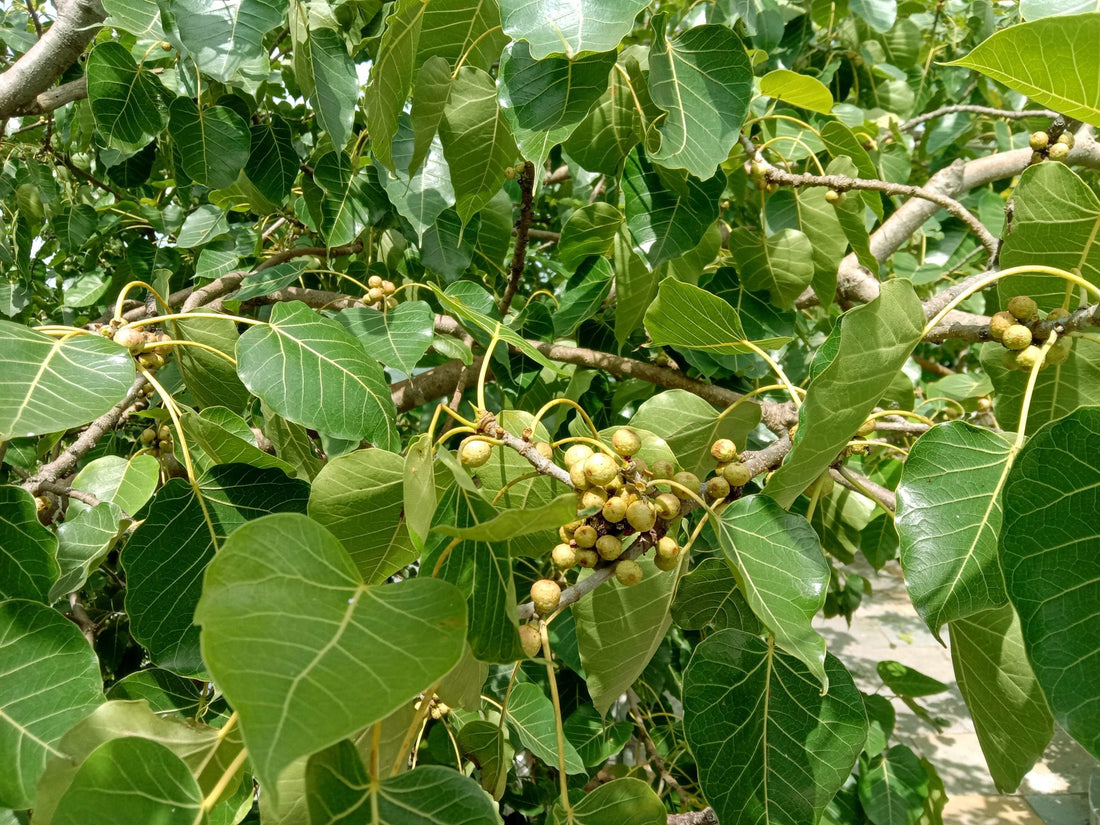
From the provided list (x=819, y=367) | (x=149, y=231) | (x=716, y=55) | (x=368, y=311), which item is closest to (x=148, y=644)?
(x=368, y=311)

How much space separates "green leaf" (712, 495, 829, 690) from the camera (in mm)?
554

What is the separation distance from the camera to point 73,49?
3.45ft

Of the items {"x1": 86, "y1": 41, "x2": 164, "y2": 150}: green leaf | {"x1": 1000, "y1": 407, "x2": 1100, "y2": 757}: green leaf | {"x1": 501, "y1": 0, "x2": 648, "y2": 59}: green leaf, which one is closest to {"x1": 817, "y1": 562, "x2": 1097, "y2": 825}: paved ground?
{"x1": 1000, "y1": 407, "x2": 1100, "y2": 757}: green leaf

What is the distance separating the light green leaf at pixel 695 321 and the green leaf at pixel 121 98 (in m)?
0.87

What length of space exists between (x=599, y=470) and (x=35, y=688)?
1.38 ft

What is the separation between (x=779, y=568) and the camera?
1.92ft

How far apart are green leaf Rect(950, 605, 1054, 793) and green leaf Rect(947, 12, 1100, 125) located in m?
0.40

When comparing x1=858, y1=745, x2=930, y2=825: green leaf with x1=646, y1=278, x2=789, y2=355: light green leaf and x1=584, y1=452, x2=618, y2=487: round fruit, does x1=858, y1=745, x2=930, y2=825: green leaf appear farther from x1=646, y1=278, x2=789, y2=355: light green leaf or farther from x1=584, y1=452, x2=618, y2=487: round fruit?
x1=584, y1=452, x2=618, y2=487: round fruit

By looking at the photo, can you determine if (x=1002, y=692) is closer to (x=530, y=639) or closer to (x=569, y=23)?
(x=530, y=639)

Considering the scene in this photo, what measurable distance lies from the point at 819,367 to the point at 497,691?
0.85 metres

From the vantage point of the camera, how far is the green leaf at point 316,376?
707 mm

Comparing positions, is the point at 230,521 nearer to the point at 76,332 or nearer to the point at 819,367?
the point at 76,332

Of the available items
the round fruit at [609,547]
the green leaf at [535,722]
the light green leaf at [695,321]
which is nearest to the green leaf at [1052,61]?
the light green leaf at [695,321]

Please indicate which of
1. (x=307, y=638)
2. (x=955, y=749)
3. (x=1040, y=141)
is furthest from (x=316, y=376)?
(x=955, y=749)
